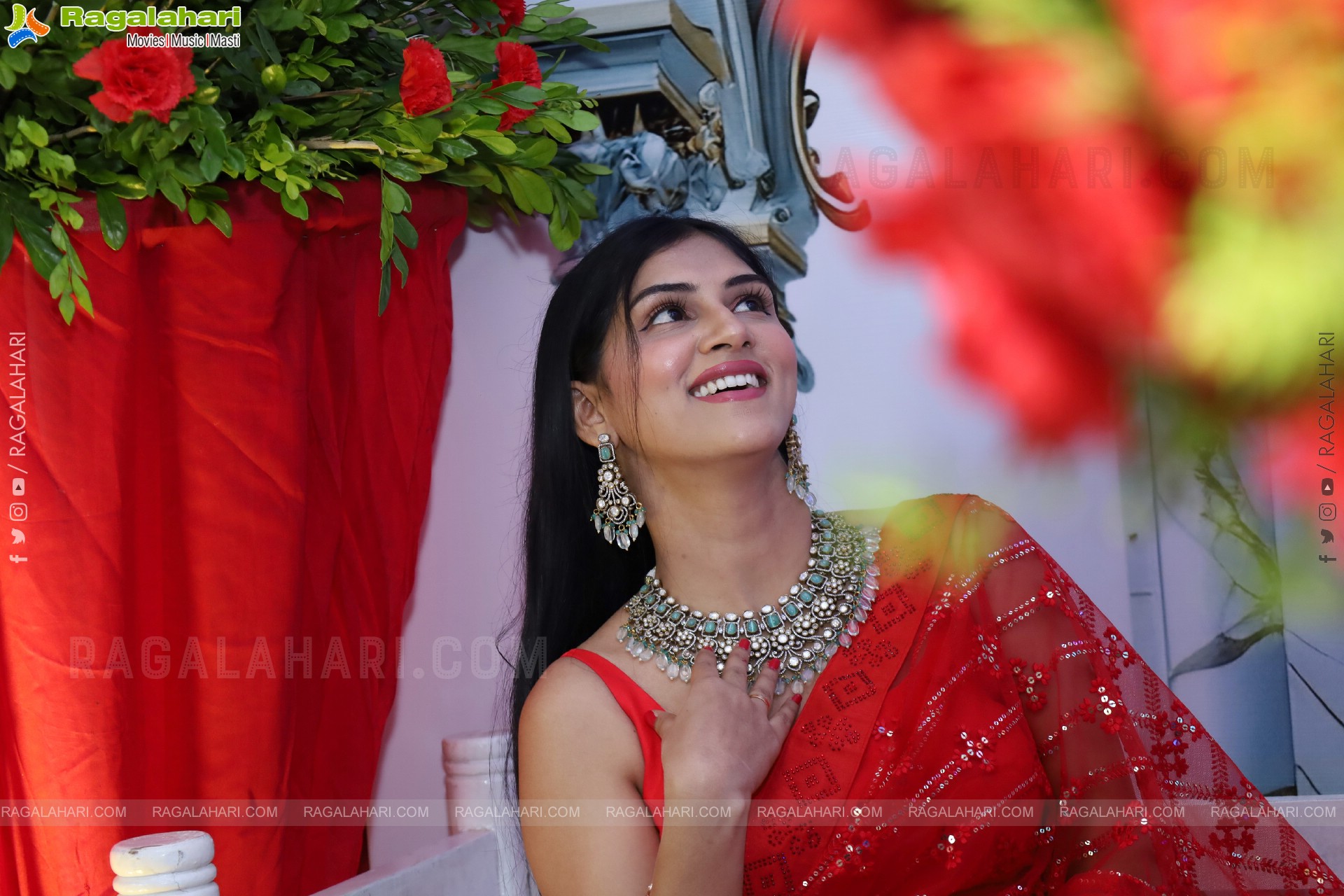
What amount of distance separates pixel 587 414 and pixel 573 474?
0.09m

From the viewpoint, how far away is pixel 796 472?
1.63 m

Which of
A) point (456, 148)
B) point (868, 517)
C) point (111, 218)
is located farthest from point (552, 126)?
point (868, 517)

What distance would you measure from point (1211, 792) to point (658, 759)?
0.66 metres

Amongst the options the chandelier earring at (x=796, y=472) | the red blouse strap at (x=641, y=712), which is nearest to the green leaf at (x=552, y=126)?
the chandelier earring at (x=796, y=472)

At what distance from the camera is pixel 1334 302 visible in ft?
5.92

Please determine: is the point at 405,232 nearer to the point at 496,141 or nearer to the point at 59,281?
the point at 496,141

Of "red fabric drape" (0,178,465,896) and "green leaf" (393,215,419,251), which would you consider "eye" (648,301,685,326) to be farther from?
"red fabric drape" (0,178,465,896)

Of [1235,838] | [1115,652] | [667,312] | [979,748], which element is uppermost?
[667,312]

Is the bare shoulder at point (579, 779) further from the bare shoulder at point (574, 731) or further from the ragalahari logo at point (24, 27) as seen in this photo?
the ragalahari logo at point (24, 27)

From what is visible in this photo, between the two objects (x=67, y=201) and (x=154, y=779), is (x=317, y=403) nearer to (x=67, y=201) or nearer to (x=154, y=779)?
(x=67, y=201)

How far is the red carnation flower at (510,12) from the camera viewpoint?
183 cm

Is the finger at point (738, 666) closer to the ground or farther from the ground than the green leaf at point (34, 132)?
closer to the ground

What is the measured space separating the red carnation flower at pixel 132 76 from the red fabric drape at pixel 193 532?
22 cm

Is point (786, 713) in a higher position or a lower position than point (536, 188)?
lower
